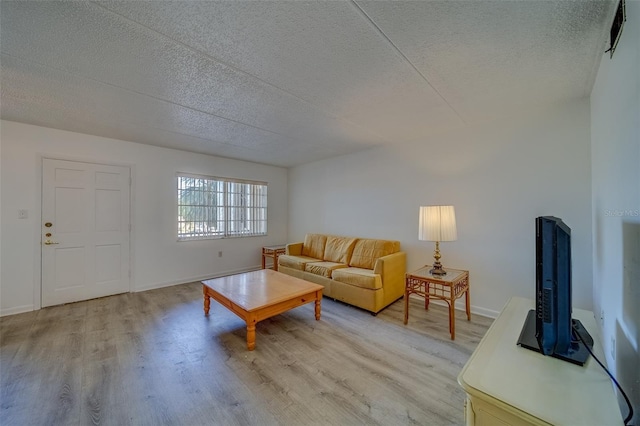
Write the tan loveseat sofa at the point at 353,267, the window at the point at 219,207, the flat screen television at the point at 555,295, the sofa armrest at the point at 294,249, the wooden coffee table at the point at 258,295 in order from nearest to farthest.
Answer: the flat screen television at the point at 555,295 → the wooden coffee table at the point at 258,295 → the tan loveseat sofa at the point at 353,267 → the window at the point at 219,207 → the sofa armrest at the point at 294,249

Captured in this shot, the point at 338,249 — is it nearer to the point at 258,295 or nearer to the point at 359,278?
the point at 359,278

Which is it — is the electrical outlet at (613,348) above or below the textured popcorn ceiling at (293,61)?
below

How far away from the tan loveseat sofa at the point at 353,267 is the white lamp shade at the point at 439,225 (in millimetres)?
677

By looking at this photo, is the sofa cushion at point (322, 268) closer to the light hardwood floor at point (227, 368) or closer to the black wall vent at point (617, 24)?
the light hardwood floor at point (227, 368)

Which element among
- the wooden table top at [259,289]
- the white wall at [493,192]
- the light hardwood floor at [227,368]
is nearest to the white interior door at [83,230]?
the light hardwood floor at [227,368]

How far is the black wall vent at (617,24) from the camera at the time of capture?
1.20m

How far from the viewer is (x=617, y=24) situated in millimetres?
1284

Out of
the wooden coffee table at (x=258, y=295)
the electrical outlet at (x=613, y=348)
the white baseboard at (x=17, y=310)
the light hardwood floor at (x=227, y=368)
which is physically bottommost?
the light hardwood floor at (x=227, y=368)

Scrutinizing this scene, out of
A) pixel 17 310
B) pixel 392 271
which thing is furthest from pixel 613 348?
pixel 17 310

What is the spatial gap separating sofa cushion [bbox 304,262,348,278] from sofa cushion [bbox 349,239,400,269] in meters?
0.22

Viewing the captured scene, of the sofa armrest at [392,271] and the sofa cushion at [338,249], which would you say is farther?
the sofa cushion at [338,249]

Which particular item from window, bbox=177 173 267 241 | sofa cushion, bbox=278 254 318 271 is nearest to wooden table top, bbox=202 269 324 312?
sofa cushion, bbox=278 254 318 271

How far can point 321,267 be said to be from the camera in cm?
367

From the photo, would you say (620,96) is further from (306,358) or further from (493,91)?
(306,358)
